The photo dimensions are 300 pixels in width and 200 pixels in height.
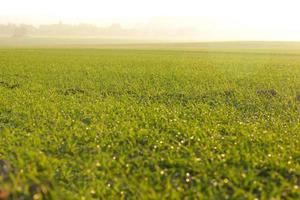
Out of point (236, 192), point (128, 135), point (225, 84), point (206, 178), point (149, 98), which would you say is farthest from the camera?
point (225, 84)

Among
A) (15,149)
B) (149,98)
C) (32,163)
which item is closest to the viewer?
(32,163)

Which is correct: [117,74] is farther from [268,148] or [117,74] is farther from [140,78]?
[268,148]

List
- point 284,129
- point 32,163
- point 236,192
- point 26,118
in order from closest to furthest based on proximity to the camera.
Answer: point 236,192, point 32,163, point 284,129, point 26,118

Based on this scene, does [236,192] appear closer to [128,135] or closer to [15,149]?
[128,135]

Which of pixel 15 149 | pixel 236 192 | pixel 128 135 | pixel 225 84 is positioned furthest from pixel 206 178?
pixel 225 84

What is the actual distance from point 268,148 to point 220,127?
6.58 ft

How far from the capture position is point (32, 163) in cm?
677

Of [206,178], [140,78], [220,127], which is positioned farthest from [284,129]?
[140,78]

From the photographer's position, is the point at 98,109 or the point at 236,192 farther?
the point at 98,109

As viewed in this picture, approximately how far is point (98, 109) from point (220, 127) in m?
4.61

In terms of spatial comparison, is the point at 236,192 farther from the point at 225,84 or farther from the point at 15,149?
the point at 225,84

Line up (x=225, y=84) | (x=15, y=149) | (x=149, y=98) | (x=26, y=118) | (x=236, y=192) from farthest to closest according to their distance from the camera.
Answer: (x=225, y=84) < (x=149, y=98) < (x=26, y=118) < (x=15, y=149) < (x=236, y=192)

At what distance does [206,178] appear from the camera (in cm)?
632

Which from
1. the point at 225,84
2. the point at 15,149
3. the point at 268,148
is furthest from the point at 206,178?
the point at 225,84
